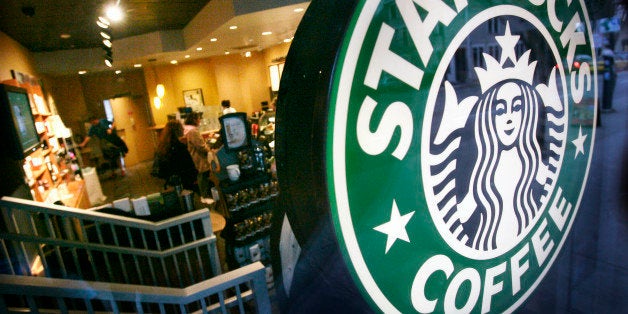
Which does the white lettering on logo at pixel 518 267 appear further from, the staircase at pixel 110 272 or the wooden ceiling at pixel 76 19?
the wooden ceiling at pixel 76 19

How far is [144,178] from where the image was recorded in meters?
9.77

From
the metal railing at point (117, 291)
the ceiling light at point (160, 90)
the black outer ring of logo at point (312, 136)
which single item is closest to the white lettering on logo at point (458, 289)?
the black outer ring of logo at point (312, 136)

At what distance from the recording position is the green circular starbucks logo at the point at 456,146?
0.57m

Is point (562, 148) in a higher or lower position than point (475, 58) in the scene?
lower

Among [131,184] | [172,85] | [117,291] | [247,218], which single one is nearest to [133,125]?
[172,85]

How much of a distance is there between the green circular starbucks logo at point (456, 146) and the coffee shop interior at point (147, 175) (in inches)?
14.4

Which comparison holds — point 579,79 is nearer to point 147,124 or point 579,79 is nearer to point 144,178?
point 144,178

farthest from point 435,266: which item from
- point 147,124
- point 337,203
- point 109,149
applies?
point 147,124

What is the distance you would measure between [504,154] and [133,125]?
1383cm

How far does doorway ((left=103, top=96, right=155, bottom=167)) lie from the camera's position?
480 inches

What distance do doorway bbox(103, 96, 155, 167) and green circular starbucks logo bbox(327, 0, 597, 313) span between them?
13.1 metres

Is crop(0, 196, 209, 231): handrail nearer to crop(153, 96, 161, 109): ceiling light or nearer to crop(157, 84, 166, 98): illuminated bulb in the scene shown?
crop(157, 84, 166, 98): illuminated bulb

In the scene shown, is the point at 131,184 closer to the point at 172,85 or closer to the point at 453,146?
the point at 172,85

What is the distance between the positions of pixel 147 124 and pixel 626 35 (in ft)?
45.0
